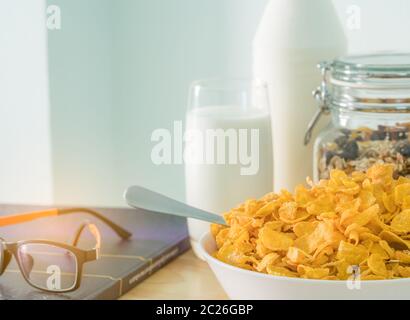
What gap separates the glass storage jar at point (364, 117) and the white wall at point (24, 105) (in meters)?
0.50

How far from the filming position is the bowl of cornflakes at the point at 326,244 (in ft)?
2.09

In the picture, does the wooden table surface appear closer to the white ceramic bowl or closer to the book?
the book

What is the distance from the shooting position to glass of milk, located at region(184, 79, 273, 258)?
0.87 meters


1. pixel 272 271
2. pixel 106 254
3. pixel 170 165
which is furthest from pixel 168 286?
pixel 170 165

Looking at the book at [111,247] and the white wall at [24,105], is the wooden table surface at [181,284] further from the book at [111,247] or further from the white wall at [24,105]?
the white wall at [24,105]

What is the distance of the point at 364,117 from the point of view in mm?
856

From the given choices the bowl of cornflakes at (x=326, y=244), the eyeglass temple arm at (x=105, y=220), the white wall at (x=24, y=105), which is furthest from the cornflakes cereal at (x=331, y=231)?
the white wall at (x=24, y=105)

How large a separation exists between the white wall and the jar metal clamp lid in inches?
19.5

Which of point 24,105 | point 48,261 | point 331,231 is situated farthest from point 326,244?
point 24,105

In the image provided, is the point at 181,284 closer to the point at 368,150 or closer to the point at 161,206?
the point at 161,206

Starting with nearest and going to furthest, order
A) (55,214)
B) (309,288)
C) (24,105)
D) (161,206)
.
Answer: (309,288), (161,206), (55,214), (24,105)

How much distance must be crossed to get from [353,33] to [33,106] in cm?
48

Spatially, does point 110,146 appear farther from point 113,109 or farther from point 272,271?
point 272,271

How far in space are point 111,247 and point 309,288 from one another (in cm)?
32
